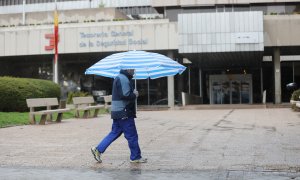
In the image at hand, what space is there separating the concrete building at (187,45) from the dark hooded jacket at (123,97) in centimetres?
2361

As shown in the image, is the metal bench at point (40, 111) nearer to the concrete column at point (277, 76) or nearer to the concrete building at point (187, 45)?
the concrete building at point (187, 45)

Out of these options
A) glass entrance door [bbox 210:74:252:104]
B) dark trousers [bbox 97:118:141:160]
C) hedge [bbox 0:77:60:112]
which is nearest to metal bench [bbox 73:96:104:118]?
hedge [bbox 0:77:60:112]

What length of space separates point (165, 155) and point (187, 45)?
22.9 meters

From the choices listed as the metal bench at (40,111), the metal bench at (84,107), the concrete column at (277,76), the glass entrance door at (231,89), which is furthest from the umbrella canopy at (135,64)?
the glass entrance door at (231,89)

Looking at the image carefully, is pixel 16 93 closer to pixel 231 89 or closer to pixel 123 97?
pixel 123 97

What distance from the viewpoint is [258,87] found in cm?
4197

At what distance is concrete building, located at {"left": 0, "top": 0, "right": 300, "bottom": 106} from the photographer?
31.5 metres

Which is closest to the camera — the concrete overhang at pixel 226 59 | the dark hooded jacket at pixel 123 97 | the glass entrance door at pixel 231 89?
the dark hooded jacket at pixel 123 97

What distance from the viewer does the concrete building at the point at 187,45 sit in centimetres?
3147

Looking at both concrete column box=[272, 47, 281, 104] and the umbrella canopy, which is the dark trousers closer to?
the umbrella canopy

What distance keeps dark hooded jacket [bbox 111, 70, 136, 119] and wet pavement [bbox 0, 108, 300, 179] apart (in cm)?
88

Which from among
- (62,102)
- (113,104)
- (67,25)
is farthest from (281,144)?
(67,25)

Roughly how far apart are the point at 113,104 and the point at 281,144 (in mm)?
4159

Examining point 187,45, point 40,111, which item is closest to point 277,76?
point 187,45
